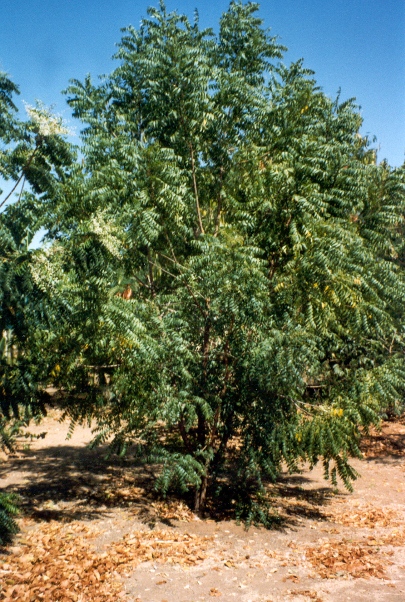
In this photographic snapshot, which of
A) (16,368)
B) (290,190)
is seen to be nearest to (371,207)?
(290,190)

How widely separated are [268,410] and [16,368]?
133 inches

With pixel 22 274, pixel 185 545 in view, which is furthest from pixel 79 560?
pixel 22 274

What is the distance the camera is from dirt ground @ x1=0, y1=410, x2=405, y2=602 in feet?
17.6

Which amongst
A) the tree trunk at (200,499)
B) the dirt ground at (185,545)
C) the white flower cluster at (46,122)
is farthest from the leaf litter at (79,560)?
the white flower cluster at (46,122)

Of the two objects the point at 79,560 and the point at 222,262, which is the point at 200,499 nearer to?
the point at 79,560

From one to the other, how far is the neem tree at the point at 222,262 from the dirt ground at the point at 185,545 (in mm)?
786

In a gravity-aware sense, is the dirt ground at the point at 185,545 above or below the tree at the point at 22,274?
below

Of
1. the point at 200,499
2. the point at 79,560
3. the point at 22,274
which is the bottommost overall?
the point at 79,560

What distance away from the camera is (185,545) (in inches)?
260

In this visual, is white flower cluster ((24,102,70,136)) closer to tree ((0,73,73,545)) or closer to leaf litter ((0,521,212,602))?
tree ((0,73,73,545))

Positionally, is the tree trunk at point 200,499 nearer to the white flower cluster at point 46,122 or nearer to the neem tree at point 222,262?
the neem tree at point 222,262

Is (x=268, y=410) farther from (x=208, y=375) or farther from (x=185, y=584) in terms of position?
(x=185, y=584)

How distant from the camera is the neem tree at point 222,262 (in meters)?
6.32

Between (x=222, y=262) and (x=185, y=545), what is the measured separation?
3669mm
